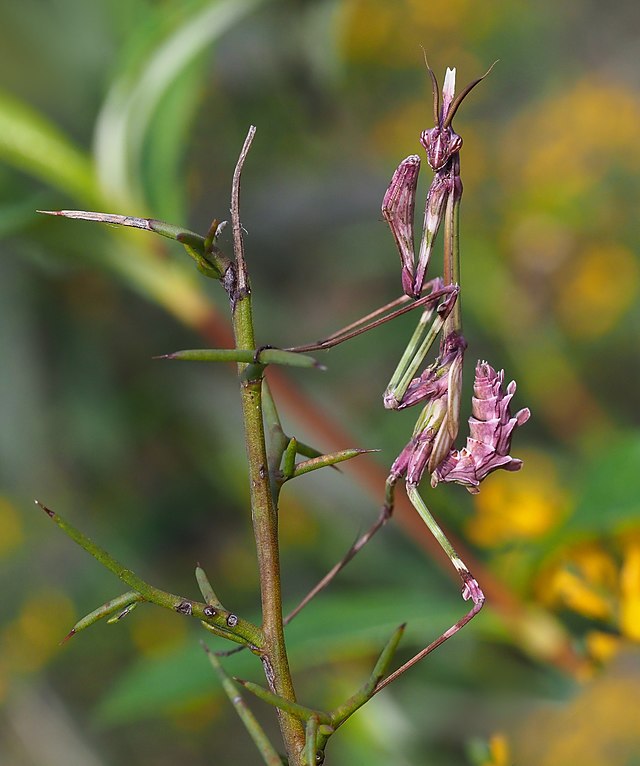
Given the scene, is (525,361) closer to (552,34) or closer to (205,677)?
(205,677)

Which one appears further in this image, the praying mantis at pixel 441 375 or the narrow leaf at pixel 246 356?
the praying mantis at pixel 441 375

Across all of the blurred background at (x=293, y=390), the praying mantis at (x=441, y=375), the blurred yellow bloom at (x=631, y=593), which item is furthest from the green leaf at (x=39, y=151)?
the blurred yellow bloom at (x=631, y=593)

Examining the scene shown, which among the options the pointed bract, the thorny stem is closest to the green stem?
the thorny stem

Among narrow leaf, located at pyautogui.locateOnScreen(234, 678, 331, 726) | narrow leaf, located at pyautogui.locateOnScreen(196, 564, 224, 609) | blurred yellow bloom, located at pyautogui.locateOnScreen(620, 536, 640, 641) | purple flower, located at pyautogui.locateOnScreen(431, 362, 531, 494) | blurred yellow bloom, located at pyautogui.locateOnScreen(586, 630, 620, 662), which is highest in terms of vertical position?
purple flower, located at pyautogui.locateOnScreen(431, 362, 531, 494)

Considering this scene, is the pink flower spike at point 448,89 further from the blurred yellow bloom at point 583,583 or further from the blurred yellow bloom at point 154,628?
the blurred yellow bloom at point 154,628

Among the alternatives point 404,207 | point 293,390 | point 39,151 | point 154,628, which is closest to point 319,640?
point 293,390

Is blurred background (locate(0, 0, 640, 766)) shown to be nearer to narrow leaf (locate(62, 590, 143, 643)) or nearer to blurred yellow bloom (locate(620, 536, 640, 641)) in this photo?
blurred yellow bloom (locate(620, 536, 640, 641))

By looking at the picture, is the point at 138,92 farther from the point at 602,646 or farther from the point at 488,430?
the point at 602,646
